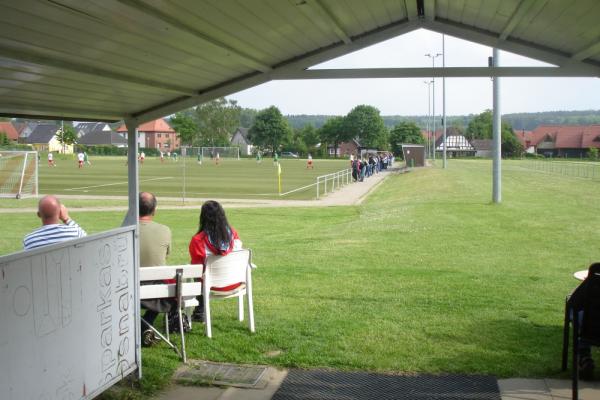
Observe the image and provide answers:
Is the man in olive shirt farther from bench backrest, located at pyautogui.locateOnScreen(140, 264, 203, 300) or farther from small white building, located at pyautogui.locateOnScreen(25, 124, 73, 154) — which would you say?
small white building, located at pyautogui.locateOnScreen(25, 124, 73, 154)

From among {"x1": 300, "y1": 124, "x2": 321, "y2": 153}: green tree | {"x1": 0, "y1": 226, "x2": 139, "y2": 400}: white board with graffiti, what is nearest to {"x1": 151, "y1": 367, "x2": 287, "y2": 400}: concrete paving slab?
{"x1": 0, "y1": 226, "x2": 139, "y2": 400}: white board with graffiti

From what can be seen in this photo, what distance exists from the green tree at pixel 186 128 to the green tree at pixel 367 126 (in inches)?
1359

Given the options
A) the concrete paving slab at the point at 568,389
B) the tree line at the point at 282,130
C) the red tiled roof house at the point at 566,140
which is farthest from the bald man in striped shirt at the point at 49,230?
the tree line at the point at 282,130

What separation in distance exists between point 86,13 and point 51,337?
83.8 inches

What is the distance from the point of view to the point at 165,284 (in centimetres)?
633

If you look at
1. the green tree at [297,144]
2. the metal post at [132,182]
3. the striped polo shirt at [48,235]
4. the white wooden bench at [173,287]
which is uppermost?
the green tree at [297,144]

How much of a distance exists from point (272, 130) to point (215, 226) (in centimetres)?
15346

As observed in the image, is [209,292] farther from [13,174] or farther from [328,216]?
[13,174]

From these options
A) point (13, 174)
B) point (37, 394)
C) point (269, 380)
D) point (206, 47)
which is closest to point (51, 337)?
point (37, 394)

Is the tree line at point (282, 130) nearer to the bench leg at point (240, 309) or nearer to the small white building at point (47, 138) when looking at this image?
the small white building at point (47, 138)

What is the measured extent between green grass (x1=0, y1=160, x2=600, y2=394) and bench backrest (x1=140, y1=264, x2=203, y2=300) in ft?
1.87

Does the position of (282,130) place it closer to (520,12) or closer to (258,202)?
(258,202)

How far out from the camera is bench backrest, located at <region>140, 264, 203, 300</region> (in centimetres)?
607

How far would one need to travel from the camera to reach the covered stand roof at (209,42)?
4.86 metres
